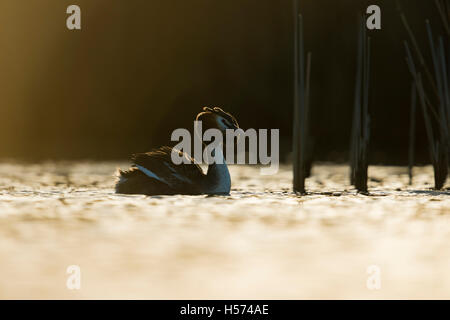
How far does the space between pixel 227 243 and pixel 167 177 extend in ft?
13.0

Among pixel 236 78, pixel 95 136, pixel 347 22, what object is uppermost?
pixel 347 22

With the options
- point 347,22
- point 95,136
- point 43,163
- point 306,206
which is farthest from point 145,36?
point 306,206

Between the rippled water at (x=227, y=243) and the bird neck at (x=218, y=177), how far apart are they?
0.96 ft

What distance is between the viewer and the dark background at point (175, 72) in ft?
82.9

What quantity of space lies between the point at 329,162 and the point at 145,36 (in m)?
15.9

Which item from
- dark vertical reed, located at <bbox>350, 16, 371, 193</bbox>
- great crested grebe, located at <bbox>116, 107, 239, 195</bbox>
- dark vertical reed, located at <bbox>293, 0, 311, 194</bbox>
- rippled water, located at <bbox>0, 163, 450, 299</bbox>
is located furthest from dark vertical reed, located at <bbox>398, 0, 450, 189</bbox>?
great crested grebe, located at <bbox>116, 107, 239, 195</bbox>

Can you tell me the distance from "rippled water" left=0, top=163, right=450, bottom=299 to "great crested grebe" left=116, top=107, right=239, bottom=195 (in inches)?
12.7

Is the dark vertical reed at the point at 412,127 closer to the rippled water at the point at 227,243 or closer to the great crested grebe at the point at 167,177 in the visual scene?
the rippled water at the point at 227,243

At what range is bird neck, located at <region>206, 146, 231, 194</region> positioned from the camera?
37.7 feet

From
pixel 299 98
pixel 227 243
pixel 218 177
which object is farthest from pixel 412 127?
pixel 227 243

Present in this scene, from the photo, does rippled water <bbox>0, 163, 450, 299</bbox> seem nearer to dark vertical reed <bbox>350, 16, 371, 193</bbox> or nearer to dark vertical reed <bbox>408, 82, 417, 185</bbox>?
dark vertical reed <bbox>350, 16, 371, 193</bbox>

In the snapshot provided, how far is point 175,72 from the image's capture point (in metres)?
31.2

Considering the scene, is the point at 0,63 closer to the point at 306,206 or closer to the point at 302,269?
the point at 306,206
